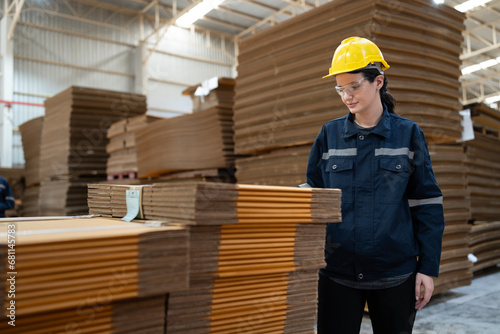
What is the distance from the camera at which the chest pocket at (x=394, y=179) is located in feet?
6.69

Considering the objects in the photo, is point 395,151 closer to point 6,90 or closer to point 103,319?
point 103,319

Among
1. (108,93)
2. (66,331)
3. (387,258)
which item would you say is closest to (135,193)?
(66,331)

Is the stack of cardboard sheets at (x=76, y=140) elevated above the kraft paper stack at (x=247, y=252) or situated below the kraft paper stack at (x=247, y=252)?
above

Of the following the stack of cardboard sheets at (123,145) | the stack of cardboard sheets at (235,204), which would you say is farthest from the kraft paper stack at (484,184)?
the stack of cardboard sheets at (235,204)

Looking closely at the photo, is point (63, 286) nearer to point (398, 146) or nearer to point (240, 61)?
point (398, 146)

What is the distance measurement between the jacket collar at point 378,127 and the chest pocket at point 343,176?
14 cm

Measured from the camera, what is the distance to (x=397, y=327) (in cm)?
204

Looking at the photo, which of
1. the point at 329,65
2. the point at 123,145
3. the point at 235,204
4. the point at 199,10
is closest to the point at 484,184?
the point at 329,65

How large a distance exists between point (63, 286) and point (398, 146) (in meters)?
1.56

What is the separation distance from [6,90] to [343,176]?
1483 centimetres

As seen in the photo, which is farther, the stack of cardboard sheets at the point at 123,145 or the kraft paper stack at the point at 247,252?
the stack of cardboard sheets at the point at 123,145

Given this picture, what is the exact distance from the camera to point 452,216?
4.61m

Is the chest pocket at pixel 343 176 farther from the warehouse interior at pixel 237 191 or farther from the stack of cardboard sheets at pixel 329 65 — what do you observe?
the stack of cardboard sheets at pixel 329 65

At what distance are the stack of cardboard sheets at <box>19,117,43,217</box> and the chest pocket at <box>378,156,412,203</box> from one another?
28.6 ft
